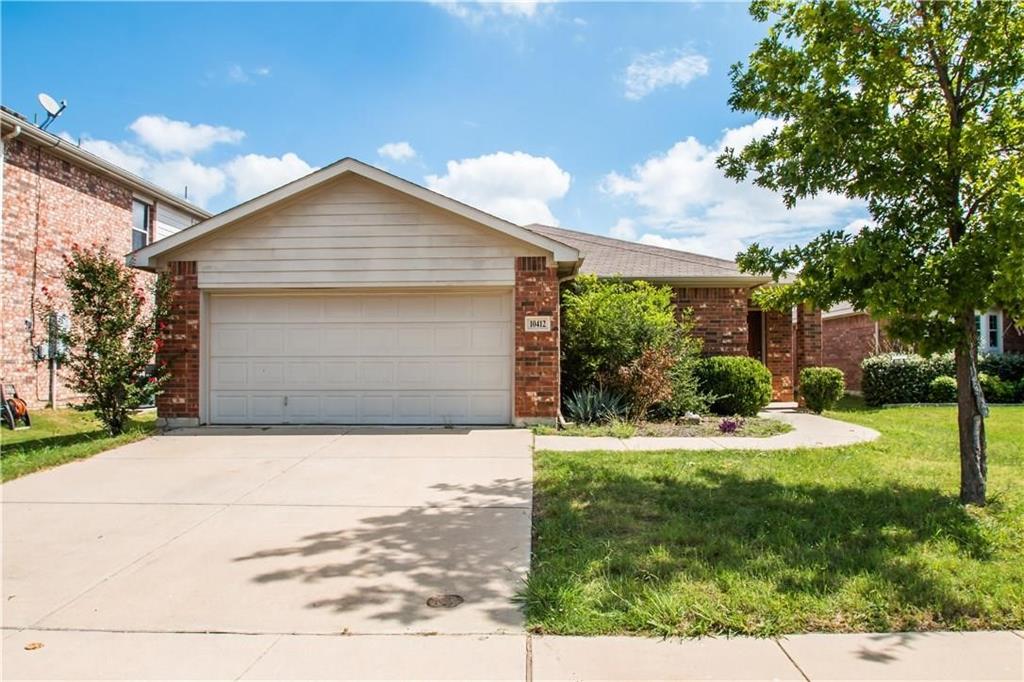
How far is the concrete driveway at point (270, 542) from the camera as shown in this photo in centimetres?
329

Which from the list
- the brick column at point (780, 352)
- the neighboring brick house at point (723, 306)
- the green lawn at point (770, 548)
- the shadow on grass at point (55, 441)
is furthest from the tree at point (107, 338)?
the brick column at point (780, 352)

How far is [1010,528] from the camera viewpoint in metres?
4.45

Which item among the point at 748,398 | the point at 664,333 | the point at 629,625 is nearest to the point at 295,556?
the point at 629,625

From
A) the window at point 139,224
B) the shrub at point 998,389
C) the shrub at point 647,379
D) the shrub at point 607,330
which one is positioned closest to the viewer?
the shrub at point 647,379

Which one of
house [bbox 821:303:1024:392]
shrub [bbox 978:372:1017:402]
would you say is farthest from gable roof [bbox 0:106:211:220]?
shrub [bbox 978:372:1017:402]

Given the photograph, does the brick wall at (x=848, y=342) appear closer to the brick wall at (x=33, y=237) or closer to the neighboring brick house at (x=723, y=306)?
the neighboring brick house at (x=723, y=306)

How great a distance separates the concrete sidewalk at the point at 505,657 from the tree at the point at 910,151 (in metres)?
2.62

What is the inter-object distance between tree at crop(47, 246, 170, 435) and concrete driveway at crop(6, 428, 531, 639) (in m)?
1.83

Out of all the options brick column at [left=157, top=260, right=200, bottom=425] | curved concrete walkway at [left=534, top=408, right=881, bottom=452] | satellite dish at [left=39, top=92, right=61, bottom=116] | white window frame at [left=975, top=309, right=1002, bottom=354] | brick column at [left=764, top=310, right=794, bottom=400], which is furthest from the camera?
white window frame at [left=975, top=309, right=1002, bottom=354]

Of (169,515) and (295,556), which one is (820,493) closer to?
(295,556)

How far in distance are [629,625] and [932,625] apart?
156cm

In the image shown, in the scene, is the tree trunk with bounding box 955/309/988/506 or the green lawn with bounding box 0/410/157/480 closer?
the tree trunk with bounding box 955/309/988/506

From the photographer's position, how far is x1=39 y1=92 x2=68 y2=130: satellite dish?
12.8 metres

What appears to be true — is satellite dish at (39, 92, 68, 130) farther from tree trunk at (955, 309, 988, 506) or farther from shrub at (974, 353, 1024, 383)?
shrub at (974, 353, 1024, 383)
